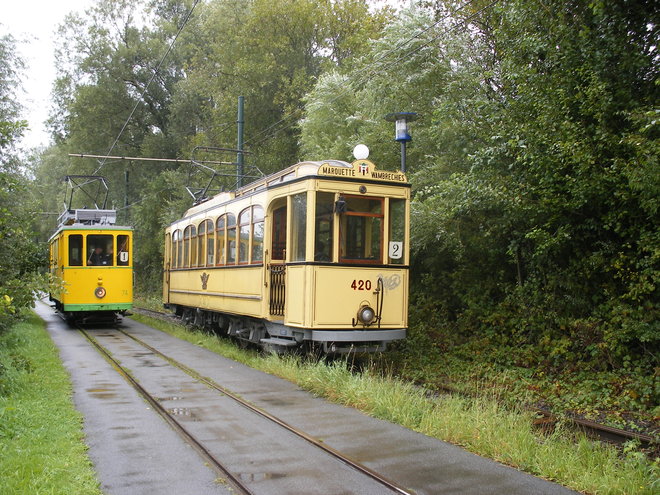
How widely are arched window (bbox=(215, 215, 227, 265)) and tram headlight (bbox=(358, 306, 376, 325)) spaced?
4.70 meters

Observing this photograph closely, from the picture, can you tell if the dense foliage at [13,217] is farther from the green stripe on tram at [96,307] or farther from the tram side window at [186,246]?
the tram side window at [186,246]

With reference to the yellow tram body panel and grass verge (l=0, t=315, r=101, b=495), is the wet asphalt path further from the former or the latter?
the yellow tram body panel

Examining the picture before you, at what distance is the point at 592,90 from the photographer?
8.36 meters

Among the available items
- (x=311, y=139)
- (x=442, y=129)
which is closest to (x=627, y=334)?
(x=442, y=129)

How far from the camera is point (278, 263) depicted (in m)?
11.5

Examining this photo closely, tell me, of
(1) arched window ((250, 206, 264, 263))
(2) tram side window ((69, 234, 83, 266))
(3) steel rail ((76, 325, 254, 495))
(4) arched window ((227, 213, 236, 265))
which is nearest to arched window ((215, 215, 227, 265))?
(4) arched window ((227, 213, 236, 265))

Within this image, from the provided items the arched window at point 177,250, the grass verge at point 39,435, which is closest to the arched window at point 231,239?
the grass verge at point 39,435

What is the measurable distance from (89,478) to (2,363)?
4.90 m

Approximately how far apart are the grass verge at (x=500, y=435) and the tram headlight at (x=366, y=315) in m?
1.21

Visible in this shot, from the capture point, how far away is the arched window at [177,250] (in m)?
18.4

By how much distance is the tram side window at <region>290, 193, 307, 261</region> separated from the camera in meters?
10.4

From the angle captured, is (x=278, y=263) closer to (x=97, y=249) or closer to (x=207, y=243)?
(x=207, y=243)

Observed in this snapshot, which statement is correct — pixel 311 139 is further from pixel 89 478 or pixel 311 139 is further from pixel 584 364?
pixel 89 478

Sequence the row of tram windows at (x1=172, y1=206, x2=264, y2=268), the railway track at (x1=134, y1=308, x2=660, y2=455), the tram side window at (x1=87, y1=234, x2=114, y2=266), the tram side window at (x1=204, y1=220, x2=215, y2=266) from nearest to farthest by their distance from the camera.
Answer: the railway track at (x1=134, y1=308, x2=660, y2=455) < the row of tram windows at (x1=172, y1=206, x2=264, y2=268) < the tram side window at (x1=204, y1=220, x2=215, y2=266) < the tram side window at (x1=87, y1=234, x2=114, y2=266)
